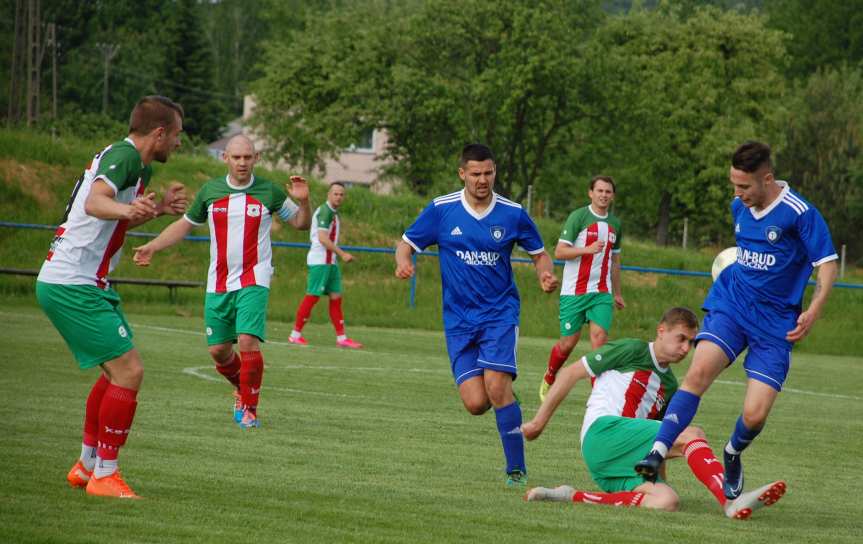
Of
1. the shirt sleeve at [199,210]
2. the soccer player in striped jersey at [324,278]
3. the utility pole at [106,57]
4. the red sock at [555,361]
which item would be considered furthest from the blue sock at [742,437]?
the utility pole at [106,57]

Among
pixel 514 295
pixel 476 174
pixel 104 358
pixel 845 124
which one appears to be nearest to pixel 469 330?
pixel 514 295

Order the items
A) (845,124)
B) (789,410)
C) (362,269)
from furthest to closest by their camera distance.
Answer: (845,124) < (362,269) < (789,410)

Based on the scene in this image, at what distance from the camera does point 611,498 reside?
773cm

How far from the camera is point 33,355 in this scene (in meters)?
15.9

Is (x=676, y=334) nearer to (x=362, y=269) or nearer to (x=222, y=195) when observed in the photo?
(x=222, y=195)

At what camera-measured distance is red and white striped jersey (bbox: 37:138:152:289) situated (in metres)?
7.07

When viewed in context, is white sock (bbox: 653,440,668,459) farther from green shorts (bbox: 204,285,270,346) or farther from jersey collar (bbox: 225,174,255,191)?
jersey collar (bbox: 225,174,255,191)

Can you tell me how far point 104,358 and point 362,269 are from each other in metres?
24.3

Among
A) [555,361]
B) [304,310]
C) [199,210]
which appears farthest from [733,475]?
[304,310]

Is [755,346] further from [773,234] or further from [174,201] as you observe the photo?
[174,201]

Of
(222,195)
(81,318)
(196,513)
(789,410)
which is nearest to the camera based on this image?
(196,513)

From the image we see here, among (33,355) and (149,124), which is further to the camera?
(33,355)

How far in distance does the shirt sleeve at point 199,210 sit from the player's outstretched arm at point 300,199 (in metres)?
0.91

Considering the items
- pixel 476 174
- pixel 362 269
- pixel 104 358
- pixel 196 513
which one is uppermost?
pixel 476 174
